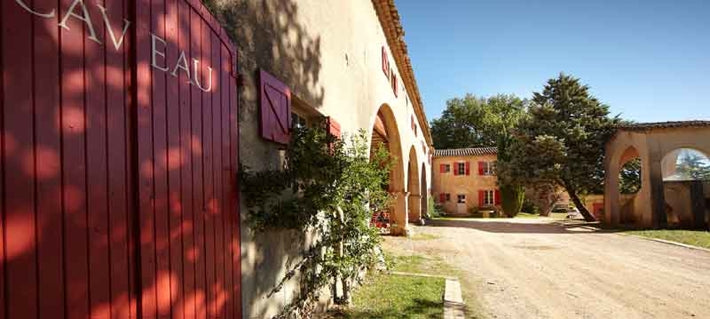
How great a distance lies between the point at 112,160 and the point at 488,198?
103 ft

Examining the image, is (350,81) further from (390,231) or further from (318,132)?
(390,231)

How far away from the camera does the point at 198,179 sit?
7.93 ft

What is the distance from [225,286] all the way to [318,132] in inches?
69.0

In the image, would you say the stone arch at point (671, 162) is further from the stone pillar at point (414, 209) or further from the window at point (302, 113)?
the window at point (302, 113)

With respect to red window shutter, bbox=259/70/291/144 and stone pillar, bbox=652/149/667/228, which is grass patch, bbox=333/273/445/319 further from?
stone pillar, bbox=652/149/667/228

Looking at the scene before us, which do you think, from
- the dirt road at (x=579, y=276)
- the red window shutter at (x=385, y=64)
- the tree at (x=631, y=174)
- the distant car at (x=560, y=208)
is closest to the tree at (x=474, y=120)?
the distant car at (x=560, y=208)

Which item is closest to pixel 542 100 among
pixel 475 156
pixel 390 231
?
pixel 475 156

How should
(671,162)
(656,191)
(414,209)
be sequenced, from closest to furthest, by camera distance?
(656,191)
(671,162)
(414,209)

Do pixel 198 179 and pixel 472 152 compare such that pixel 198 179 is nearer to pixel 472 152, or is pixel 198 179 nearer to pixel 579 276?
pixel 579 276

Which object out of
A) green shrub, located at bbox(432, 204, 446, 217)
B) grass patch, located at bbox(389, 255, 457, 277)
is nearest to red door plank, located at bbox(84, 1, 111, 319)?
grass patch, located at bbox(389, 255, 457, 277)

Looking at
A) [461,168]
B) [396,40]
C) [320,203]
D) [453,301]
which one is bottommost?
[453,301]

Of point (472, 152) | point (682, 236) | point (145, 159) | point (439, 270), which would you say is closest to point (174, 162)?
point (145, 159)

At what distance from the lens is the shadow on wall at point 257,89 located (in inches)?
119

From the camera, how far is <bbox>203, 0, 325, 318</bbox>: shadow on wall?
303cm
